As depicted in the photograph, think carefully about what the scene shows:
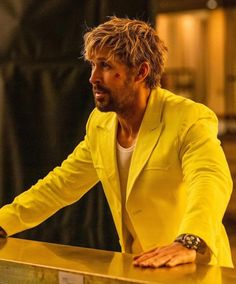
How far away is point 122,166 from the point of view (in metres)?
2.55

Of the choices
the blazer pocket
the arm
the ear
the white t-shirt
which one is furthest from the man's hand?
the ear

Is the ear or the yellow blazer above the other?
the ear

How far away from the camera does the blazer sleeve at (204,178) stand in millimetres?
2045

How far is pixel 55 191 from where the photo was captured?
2719 millimetres

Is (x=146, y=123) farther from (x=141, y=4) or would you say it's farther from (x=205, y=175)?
(x=141, y=4)

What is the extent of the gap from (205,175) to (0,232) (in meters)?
0.76

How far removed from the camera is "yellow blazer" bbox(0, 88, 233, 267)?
2176mm

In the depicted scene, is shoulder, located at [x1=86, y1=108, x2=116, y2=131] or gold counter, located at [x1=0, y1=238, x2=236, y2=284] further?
shoulder, located at [x1=86, y1=108, x2=116, y2=131]

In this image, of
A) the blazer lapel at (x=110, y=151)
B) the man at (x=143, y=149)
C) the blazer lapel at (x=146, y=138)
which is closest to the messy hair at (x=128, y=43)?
the man at (x=143, y=149)

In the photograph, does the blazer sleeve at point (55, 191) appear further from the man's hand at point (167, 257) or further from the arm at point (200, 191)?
the man's hand at point (167, 257)

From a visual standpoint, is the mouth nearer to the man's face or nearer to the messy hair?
the man's face

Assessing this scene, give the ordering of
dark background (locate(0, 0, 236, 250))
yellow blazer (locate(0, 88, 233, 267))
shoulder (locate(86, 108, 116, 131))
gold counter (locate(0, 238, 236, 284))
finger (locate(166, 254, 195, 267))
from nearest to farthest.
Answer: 1. gold counter (locate(0, 238, 236, 284))
2. finger (locate(166, 254, 195, 267))
3. yellow blazer (locate(0, 88, 233, 267))
4. shoulder (locate(86, 108, 116, 131))
5. dark background (locate(0, 0, 236, 250))

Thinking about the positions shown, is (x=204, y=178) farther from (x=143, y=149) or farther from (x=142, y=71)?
(x=142, y=71)

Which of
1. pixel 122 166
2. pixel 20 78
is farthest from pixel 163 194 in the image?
pixel 20 78
